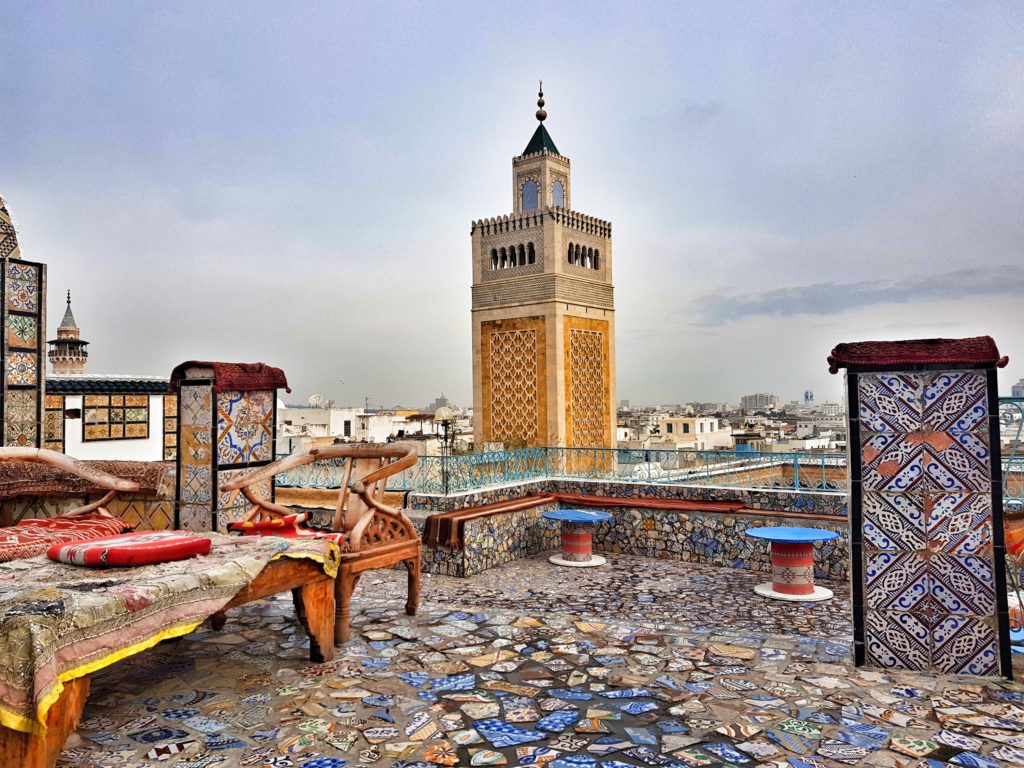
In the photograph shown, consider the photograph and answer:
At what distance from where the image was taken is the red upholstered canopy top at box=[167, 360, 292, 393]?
5.17 meters

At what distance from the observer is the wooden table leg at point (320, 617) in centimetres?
343

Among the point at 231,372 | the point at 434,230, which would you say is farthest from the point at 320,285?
the point at 231,372

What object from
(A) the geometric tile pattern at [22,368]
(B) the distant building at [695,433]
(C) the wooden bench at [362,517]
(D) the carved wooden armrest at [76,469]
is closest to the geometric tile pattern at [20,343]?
(A) the geometric tile pattern at [22,368]

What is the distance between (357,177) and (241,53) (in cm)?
362

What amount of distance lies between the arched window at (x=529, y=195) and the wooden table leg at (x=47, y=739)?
15.1m

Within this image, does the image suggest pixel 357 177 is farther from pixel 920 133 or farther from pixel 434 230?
pixel 920 133

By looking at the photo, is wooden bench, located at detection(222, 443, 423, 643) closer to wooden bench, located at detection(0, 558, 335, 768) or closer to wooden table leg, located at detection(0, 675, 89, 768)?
wooden bench, located at detection(0, 558, 335, 768)

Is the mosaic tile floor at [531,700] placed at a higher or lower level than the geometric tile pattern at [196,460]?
lower

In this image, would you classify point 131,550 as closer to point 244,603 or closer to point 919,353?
point 244,603

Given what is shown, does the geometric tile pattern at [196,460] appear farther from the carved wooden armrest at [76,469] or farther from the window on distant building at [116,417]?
the window on distant building at [116,417]

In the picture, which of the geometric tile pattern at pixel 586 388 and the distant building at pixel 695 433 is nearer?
the geometric tile pattern at pixel 586 388

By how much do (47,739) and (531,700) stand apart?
172 centimetres

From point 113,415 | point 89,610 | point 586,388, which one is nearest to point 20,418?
point 89,610

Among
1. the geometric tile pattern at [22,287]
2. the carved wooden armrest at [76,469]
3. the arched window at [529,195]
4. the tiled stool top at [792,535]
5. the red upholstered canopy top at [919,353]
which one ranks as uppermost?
A: the arched window at [529,195]
